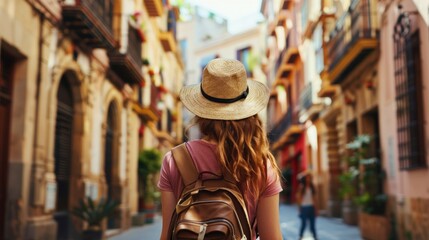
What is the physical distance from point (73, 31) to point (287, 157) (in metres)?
23.0

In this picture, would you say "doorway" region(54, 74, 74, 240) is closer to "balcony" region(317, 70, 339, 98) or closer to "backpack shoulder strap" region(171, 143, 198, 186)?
"balcony" region(317, 70, 339, 98)

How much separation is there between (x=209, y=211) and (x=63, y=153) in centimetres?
969

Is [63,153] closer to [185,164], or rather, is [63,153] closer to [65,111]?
[65,111]

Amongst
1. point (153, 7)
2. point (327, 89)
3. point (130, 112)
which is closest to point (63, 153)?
point (130, 112)

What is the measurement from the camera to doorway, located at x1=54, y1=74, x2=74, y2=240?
10938mm

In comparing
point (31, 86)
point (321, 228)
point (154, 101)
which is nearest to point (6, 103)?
Answer: point (31, 86)

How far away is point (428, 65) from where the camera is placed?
8.64 meters

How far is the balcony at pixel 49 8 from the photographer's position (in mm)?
9005

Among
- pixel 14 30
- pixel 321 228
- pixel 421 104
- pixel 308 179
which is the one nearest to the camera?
pixel 14 30

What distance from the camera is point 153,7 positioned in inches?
797

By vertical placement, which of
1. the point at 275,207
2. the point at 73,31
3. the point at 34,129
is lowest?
the point at 275,207

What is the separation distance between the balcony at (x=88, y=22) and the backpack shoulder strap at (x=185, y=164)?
8224 mm

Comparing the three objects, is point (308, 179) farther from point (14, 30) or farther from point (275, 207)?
point (275, 207)

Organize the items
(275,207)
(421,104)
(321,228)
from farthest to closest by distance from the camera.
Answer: (321,228) → (421,104) → (275,207)
